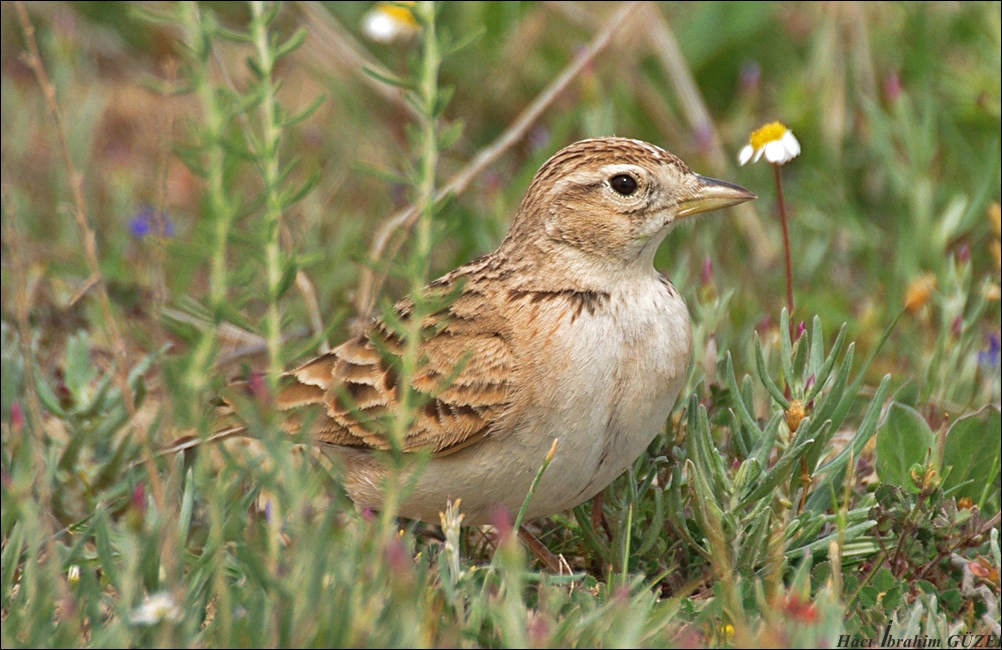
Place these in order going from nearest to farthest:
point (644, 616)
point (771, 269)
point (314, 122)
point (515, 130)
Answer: point (644, 616) → point (515, 130) → point (771, 269) → point (314, 122)

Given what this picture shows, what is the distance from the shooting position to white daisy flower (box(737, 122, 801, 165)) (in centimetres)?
457

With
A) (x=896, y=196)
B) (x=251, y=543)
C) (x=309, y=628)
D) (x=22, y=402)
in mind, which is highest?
(x=896, y=196)

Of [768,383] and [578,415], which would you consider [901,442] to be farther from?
[578,415]

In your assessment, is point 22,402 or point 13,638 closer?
point 13,638

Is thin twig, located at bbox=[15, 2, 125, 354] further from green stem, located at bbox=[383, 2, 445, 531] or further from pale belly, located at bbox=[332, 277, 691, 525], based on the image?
pale belly, located at bbox=[332, 277, 691, 525]

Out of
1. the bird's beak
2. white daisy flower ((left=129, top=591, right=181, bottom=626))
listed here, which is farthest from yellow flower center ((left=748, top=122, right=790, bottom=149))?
white daisy flower ((left=129, top=591, right=181, bottom=626))

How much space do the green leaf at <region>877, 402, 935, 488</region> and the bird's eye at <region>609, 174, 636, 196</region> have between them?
1.26 m

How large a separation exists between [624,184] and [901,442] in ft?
4.64

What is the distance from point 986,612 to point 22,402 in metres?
3.91

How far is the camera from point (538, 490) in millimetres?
4234

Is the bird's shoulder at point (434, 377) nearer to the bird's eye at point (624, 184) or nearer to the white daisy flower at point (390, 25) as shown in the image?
the bird's eye at point (624, 184)

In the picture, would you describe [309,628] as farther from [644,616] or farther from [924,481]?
[924,481]

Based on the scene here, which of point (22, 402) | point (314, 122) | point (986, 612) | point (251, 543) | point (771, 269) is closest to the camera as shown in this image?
point (251, 543)

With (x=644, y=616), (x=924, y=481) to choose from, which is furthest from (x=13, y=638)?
(x=924, y=481)
